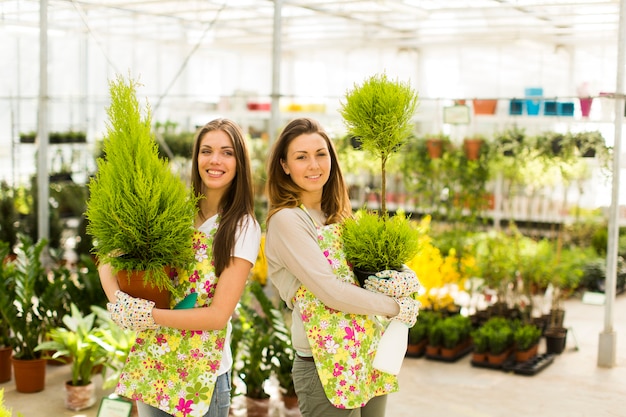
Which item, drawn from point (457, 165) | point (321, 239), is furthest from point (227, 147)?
point (457, 165)

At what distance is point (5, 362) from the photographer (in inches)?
186

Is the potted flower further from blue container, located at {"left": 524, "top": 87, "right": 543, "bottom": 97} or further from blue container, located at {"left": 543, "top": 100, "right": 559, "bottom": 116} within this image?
blue container, located at {"left": 524, "top": 87, "right": 543, "bottom": 97}

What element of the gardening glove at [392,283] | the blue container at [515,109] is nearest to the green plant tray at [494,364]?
the blue container at [515,109]

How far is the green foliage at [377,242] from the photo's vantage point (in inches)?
86.3

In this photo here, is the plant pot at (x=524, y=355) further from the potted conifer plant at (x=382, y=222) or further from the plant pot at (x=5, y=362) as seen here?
the potted conifer plant at (x=382, y=222)

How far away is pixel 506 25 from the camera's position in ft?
32.5

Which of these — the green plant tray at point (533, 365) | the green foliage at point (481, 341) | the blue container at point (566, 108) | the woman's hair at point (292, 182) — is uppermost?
the blue container at point (566, 108)

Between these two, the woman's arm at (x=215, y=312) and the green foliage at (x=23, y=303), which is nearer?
the woman's arm at (x=215, y=312)

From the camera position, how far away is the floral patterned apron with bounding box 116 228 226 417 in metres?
2.14

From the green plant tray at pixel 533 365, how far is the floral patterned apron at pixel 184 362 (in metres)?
3.54

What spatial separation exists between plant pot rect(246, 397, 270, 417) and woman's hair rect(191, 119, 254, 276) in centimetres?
220

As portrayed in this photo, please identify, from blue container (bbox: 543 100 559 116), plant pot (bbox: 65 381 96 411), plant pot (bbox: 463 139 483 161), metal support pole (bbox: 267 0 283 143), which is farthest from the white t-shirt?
blue container (bbox: 543 100 559 116)

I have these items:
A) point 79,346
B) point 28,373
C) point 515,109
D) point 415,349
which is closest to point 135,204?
point 79,346

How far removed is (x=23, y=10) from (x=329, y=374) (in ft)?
29.3
